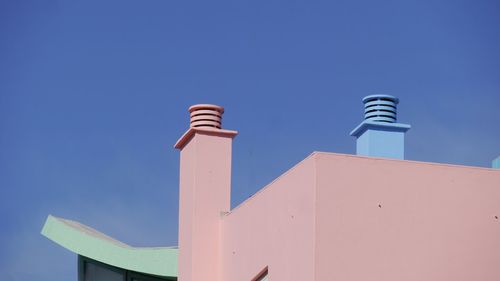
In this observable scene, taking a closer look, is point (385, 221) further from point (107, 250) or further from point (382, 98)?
point (107, 250)

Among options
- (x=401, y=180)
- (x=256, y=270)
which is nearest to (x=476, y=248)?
(x=401, y=180)

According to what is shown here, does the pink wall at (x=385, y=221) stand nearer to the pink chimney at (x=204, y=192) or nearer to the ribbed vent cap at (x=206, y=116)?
the pink chimney at (x=204, y=192)

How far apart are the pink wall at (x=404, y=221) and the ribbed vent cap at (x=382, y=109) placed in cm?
238

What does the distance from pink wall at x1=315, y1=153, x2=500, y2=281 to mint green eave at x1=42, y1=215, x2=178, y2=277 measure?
183 inches

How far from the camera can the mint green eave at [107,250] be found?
48.4 feet

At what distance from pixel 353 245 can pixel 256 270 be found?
5.91ft

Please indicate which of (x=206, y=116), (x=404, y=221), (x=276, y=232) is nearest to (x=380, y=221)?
(x=404, y=221)

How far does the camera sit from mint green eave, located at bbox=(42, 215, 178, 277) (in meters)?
14.7

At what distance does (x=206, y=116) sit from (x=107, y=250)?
3307mm

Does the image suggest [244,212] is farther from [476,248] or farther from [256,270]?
[476,248]

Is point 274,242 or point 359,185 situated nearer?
point 359,185

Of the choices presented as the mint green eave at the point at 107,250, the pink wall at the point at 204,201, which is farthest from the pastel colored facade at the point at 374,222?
the mint green eave at the point at 107,250

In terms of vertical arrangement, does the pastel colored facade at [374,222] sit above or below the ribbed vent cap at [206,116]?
below

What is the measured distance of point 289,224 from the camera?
1085 cm
